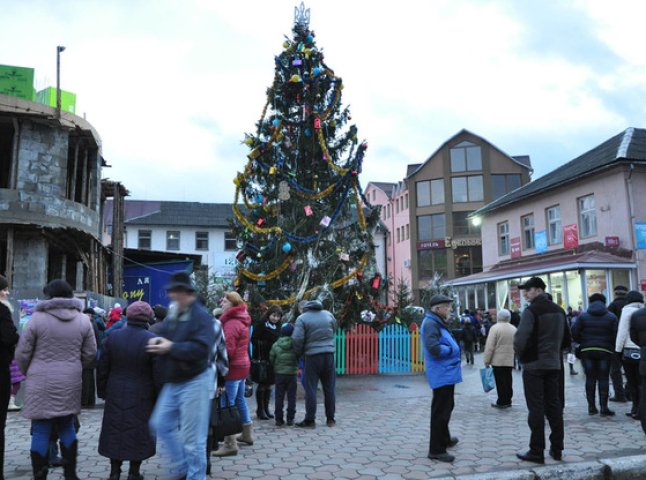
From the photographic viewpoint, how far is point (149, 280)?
2631cm

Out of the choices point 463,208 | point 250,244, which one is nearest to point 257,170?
point 250,244

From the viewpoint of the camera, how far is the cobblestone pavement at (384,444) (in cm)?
571

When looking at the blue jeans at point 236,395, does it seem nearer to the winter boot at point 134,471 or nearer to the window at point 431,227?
the winter boot at point 134,471

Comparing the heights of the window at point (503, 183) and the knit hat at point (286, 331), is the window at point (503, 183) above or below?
above

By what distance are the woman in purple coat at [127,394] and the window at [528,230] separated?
82.7 feet

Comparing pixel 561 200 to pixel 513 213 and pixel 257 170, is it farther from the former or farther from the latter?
pixel 257 170

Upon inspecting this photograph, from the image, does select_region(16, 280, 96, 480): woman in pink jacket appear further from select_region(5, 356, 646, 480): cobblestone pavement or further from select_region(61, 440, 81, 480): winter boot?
select_region(5, 356, 646, 480): cobblestone pavement

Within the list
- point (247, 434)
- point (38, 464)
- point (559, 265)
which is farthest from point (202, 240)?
point (38, 464)

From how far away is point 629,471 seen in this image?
18.5 feet

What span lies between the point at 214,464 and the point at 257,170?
9.47 meters

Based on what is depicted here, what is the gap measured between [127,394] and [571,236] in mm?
22724

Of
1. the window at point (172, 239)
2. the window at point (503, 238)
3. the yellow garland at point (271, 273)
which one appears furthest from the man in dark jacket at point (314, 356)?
the window at point (172, 239)

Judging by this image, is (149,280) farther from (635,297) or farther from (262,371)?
(635,297)

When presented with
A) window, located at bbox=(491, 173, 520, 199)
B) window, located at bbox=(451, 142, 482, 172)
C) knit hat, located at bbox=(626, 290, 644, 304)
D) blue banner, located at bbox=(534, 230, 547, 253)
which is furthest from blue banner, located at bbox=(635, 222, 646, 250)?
window, located at bbox=(451, 142, 482, 172)
